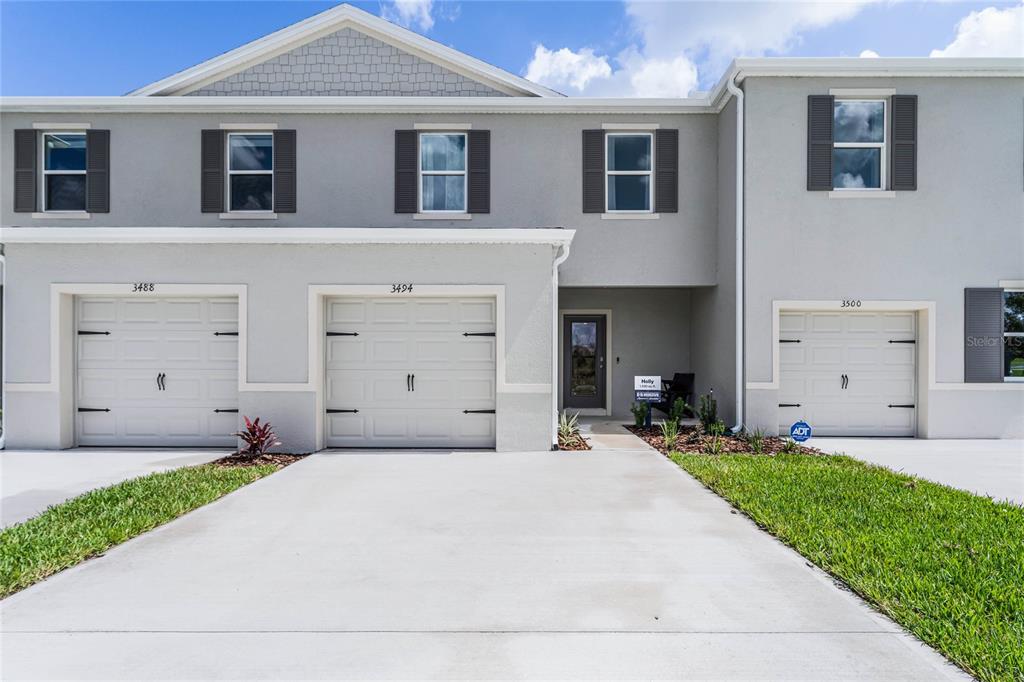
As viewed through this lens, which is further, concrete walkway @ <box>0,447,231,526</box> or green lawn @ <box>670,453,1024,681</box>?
concrete walkway @ <box>0,447,231,526</box>

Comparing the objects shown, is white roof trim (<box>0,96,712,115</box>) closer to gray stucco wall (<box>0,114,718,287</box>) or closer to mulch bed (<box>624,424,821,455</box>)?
gray stucco wall (<box>0,114,718,287</box>)

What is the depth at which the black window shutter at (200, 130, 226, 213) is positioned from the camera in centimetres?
1121

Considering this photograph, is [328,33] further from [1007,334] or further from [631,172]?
[1007,334]

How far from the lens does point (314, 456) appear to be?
28.4 ft

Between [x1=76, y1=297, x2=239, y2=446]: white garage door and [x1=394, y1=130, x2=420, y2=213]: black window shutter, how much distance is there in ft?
12.2

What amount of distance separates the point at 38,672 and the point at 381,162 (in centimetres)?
979

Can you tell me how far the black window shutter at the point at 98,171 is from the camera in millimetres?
11250

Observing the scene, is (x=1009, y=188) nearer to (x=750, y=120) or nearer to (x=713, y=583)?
(x=750, y=120)

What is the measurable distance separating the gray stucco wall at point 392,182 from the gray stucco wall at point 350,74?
1506 mm

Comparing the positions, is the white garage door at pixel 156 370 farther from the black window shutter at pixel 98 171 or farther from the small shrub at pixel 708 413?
the small shrub at pixel 708 413

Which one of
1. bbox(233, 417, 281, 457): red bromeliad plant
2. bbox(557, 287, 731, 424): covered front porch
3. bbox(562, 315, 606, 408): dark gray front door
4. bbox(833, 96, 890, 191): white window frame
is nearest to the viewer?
bbox(233, 417, 281, 457): red bromeliad plant

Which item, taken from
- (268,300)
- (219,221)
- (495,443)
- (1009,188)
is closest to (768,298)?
(1009,188)

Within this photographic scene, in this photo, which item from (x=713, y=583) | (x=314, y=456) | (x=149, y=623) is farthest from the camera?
(x=314, y=456)

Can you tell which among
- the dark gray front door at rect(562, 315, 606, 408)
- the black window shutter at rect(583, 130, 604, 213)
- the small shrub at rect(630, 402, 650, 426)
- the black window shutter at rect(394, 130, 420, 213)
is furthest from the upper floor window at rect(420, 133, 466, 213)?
the small shrub at rect(630, 402, 650, 426)
